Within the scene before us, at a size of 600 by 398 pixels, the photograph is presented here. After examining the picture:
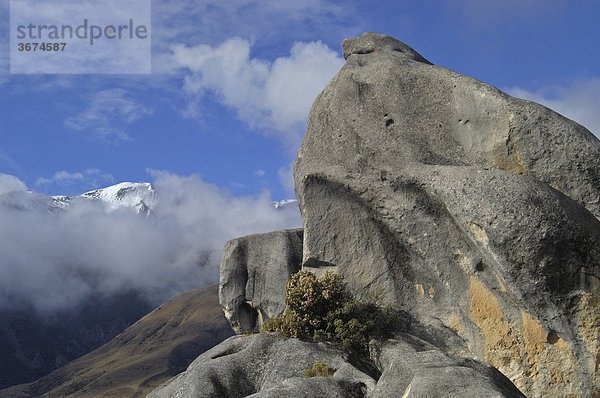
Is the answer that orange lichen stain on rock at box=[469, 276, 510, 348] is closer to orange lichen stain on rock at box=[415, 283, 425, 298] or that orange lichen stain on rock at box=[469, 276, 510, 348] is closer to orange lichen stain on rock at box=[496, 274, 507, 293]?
orange lichen stain on rock at box=[496, 274, 507, 293]

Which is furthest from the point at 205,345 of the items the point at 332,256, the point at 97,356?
the point at 332,256

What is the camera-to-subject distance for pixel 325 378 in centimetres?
1540

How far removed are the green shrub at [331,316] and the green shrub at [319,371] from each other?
198 cm

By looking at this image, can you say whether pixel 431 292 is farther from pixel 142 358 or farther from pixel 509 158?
pixel 142 358

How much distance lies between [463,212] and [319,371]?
6083 millimetres

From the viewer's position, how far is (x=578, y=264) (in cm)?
1720

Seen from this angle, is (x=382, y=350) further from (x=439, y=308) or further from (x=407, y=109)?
(x=407, y=109)

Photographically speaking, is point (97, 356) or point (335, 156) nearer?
point (335, 156)

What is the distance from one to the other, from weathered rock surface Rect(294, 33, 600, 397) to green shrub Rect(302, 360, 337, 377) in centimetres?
428

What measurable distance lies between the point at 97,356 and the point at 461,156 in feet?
605

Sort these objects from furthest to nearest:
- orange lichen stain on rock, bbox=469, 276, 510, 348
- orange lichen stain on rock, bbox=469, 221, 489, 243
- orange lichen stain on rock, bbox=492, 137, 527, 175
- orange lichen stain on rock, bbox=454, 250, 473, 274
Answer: orange lichen stain on rock, bbox=492, 137, 527, 175 < orange lichen stain on rock, bbox=454, 250, 473, 274 < orange lichen stain on rock, bbox=469, 276, 510, 348 < orange lichen stain on rock, bbox=469, 221, 489, 243

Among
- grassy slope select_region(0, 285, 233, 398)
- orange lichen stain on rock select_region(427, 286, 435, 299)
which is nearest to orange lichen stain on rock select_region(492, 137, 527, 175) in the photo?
orange lichen stain on rock select_region(427, 286, 435, 299)

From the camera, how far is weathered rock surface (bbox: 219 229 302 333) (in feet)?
90.5

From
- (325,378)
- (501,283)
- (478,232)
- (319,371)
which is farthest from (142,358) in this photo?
(325,378)
